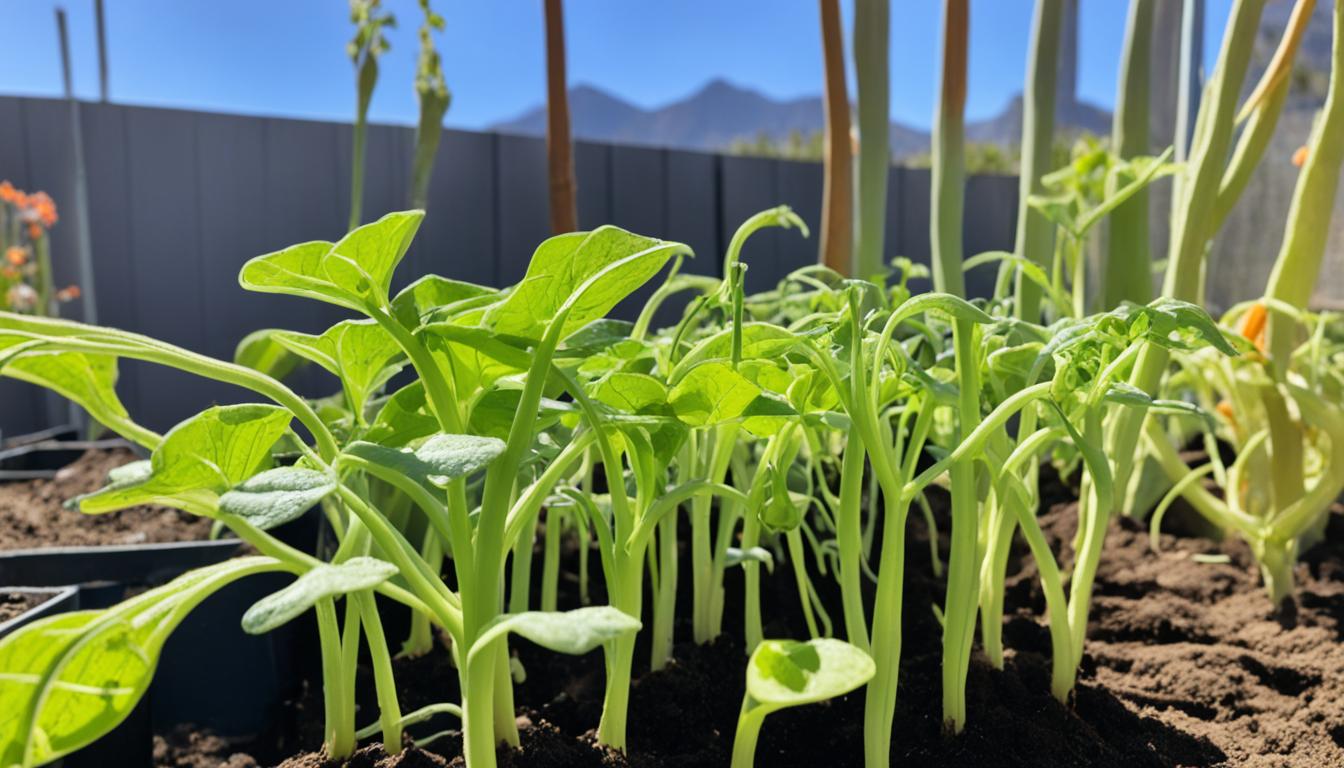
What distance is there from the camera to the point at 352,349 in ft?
1.52

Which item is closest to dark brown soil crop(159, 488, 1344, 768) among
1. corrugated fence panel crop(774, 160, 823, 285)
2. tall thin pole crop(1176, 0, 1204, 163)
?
tall thin pole crop(1176, 0, 1204, 163)

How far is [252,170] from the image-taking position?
10.7 ft

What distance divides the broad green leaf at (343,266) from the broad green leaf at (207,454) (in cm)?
5

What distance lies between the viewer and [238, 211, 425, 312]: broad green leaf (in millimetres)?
366

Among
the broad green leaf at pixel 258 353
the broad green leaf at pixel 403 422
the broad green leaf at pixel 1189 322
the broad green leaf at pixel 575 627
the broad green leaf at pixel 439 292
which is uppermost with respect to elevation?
the broad green leaf at pixel 439 292

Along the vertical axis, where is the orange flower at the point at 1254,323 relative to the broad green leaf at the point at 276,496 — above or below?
below

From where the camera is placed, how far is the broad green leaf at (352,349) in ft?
1.49

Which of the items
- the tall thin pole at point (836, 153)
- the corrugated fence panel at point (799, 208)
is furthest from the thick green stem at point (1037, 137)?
the corrugated fence panel at point (799, 208)

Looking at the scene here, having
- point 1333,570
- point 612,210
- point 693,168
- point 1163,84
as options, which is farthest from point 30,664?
point 693,168

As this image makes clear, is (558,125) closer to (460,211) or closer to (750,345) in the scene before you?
(750,345)

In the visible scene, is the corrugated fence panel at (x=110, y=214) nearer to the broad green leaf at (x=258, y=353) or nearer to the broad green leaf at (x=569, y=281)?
the broad green leaf at (x=258, y=353)

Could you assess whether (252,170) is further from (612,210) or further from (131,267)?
(612,210)

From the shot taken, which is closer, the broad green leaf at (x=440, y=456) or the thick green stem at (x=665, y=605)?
the broad green leaf at (x=440, y=456)

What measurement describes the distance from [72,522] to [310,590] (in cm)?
108
